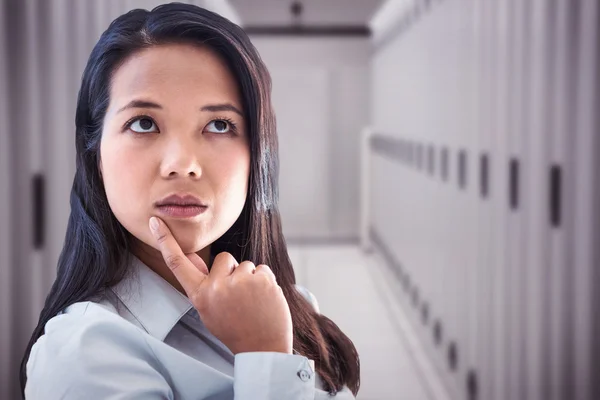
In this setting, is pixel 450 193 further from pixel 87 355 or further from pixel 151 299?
pixel 87 355

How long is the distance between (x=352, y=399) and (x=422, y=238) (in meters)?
3.10

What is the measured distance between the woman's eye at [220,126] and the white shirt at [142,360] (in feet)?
0.58

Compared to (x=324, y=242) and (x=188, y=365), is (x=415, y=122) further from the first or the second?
A: (x=188, y=365)

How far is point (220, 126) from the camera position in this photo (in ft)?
2.15

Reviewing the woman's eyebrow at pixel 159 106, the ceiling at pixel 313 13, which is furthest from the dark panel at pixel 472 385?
the ceiling at pixel 313 13

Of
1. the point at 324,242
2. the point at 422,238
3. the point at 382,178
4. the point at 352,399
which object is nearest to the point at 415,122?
the point at 422,238

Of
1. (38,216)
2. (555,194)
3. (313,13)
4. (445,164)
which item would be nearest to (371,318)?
(445,164)

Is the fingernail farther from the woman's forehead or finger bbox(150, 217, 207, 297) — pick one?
the woman's forehead

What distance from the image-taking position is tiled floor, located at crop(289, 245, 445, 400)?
3.10 metres

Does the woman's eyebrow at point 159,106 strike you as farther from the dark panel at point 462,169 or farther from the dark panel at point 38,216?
the dark panel at point 462,169

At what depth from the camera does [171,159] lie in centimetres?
62

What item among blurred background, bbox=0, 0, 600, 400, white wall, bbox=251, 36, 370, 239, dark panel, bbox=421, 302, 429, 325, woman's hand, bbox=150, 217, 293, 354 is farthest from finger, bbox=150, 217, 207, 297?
white wall, bbox=251, 36, 370, 239

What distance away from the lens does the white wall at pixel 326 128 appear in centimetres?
679

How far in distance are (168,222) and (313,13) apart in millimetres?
6534
